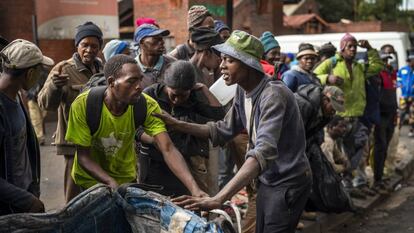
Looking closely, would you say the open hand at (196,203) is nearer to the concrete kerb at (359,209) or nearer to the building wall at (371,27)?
the concrete kerb at (359,209)

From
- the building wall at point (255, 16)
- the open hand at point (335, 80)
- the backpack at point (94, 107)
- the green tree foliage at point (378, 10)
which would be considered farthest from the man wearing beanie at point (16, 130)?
the green tree foliage at point (378, 10)

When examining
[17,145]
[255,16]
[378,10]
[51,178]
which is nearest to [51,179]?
[51,178]

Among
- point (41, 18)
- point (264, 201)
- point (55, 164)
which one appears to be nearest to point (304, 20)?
point (41, 18)

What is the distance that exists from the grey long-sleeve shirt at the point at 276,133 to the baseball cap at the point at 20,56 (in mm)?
1292

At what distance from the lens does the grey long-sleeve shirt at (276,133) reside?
10.4 ft

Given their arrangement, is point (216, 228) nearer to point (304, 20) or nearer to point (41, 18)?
point (41, 18)

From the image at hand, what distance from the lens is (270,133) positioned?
3.17 m

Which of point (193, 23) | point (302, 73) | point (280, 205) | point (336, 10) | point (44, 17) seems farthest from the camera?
point (336, 10)

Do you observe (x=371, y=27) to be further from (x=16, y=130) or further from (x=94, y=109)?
(x=16, y=130)

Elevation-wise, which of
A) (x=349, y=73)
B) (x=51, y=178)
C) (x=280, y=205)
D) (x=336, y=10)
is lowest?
(x=51, y=178)

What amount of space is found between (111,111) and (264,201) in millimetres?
1115

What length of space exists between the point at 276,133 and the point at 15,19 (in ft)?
31.8

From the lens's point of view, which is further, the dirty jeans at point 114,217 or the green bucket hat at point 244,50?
the green bucket hat at point 244,50

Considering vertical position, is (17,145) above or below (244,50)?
below
